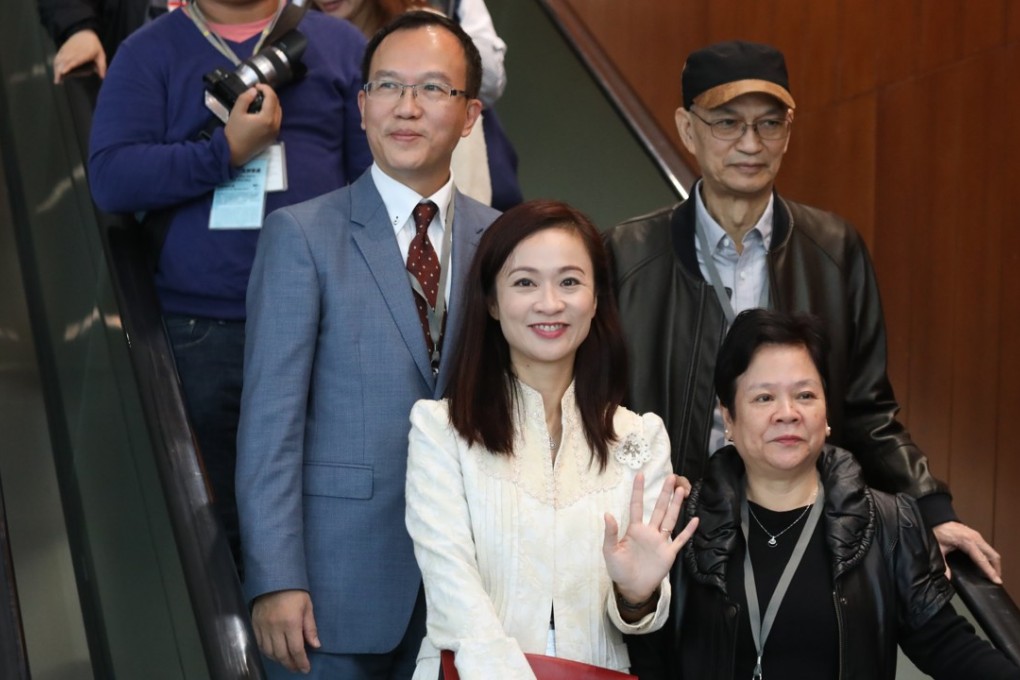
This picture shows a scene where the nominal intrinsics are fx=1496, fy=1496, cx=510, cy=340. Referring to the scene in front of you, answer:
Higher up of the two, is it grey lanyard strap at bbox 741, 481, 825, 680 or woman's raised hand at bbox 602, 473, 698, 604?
woman's raised hand at bbox 602, 473, 698, 604

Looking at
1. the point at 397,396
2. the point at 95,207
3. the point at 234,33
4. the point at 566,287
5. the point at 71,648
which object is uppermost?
the point at 234,33

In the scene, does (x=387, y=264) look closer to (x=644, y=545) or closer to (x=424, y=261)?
(x=424, y=261)

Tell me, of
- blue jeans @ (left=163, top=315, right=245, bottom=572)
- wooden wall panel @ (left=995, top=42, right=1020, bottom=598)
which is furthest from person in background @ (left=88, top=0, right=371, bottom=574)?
wooden wall panel @ (left=995, top=42, right=1020, bottom=598)

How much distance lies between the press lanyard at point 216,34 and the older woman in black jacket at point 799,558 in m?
1.40

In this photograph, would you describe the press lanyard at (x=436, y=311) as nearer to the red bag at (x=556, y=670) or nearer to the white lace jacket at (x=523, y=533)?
the white lace jacket at (x=523, y=533)

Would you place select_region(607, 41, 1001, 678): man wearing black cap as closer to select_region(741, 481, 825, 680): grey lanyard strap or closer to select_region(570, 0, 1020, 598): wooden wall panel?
select_region(741, 481, 825, 680): grey lanyard strap

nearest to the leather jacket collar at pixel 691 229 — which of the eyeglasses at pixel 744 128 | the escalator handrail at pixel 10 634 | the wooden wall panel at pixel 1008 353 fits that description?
the eyeglasses at pixel 744 128

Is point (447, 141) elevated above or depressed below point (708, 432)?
above

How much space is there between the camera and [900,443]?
10.6 feet

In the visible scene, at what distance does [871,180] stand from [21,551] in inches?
129

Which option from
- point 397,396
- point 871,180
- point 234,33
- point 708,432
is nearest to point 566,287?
point 397,396

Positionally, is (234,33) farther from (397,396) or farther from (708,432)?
(708,432)

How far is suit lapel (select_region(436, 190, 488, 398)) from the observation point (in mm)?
2949

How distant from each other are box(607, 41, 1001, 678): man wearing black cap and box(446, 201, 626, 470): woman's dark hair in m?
0.41
